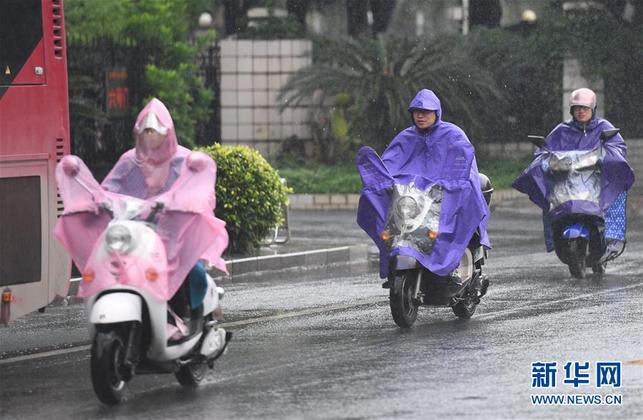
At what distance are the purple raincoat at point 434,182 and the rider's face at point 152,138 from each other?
3.01 metres

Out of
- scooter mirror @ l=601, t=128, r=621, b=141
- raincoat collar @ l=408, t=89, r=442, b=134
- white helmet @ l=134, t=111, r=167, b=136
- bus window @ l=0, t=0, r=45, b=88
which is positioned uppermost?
bus window @ l=0, t=0, r=45, b=88

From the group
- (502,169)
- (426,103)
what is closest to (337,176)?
(502,169)

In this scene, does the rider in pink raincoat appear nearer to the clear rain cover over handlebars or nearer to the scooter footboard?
the scooter footboard

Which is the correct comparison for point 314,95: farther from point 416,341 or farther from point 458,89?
point 416,341

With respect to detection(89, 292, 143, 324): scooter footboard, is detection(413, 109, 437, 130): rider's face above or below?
above

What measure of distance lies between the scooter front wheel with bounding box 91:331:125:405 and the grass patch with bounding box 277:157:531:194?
17.5 metres

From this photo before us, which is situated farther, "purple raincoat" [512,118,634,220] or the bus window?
"purple raincoat" [512,118,634,220]

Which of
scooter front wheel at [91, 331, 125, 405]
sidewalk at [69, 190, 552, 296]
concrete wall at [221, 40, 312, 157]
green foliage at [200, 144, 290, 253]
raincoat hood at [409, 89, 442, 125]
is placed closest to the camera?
scooter front wheel at [91, 331, 125, 405]

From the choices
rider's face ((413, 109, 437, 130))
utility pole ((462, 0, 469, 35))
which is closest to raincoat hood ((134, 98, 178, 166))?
rider's face ((413, 109, 437, 130))

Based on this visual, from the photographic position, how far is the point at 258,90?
29.7 meters

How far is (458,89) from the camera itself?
2941 centimetres

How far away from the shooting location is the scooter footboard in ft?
30.5

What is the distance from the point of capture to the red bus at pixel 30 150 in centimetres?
1153

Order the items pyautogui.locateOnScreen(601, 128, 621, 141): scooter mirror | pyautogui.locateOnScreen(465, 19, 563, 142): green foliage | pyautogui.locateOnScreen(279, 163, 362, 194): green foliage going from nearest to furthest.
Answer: pyautogui.locateOnScreen(601, 128, 621, 141): scooter mirror < pyautogui.locateOnScreen(279, 163, 362, 194): green foliage < pyautogui.locateOnScreen(465, 19, 563, 142): green foliage
